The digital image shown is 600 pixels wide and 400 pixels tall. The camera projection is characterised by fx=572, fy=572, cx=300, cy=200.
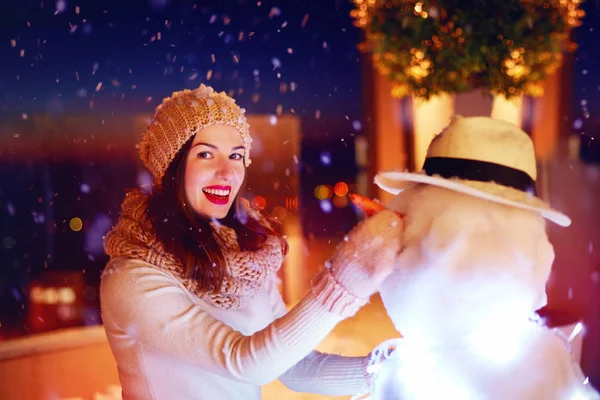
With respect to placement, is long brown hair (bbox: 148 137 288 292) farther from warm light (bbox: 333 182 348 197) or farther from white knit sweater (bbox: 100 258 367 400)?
warm light (bbox: 333 182 348 197)

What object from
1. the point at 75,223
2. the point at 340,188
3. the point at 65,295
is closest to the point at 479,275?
the point at 75,223

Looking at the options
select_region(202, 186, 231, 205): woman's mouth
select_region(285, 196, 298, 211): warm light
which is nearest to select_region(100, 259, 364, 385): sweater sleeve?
select_region(202, 186, 231, 205): woman's mouth

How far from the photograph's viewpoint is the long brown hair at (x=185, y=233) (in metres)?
1.29

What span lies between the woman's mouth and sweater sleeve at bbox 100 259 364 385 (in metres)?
0.23

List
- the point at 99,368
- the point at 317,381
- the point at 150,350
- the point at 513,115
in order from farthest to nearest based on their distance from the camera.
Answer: the point at 513,115 → the point at 99,368 → the point at 317,381 → the point at 150,350

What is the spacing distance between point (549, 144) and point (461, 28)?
1779 mm

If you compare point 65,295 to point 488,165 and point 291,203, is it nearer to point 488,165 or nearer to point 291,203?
point 291,203

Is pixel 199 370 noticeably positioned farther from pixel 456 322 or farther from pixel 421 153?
pixel 421 153

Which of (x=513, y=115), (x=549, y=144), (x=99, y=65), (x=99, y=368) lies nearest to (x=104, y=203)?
(x=99, y=65)

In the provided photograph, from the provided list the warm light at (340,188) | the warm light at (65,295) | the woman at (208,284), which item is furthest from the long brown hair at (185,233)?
the warm light at (340,188)

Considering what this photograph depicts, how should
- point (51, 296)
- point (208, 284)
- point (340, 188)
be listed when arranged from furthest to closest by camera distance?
point (340, 188) → point (51, 296) → point (208, 284)

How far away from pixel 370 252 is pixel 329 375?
54 centimetres

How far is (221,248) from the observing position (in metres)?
1.37

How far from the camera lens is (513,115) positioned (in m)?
3.08
